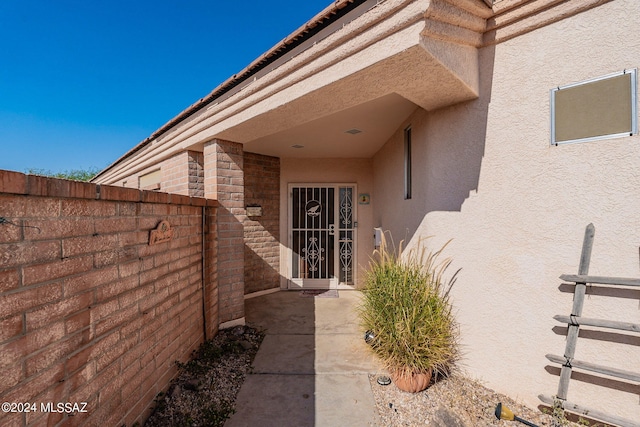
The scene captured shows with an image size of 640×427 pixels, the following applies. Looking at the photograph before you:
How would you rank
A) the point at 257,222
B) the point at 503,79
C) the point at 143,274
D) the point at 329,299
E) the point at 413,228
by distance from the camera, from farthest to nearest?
1. the point at 257,222
2. the point at 329,299
3. the point at 413,228
4. the point at 503,79
5. the point at 143,274

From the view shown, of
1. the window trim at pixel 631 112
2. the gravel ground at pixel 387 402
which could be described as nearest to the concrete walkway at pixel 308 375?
the gravel ground at pixel 387 402

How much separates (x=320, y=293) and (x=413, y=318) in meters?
4.12

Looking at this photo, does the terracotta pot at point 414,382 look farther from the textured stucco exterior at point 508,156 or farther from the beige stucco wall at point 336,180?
the beige stucco wall at point 336,180

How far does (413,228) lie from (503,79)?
6.89 ft

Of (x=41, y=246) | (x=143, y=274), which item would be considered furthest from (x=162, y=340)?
(x=41, y=246)

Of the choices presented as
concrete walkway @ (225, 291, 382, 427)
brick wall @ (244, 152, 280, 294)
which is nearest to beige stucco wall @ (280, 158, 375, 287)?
brick wall @ (244, 152, 280, 294)

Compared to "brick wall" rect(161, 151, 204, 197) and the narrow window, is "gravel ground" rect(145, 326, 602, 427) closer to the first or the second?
the narrow window

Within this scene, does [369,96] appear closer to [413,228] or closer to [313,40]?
[313,40]

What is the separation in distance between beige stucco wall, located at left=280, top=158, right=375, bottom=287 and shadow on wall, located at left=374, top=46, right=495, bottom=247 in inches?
101

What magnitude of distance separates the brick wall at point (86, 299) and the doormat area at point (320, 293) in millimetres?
3800

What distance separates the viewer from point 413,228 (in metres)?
4.05

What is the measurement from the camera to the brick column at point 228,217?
14.6 feet

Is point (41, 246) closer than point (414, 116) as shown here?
Yes

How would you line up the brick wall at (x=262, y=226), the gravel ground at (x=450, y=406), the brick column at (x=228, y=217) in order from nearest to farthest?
the gravel ground at (x=450, y=406), the brick column at (x=228, y=217), the brick wall at (x=262, y=226)
